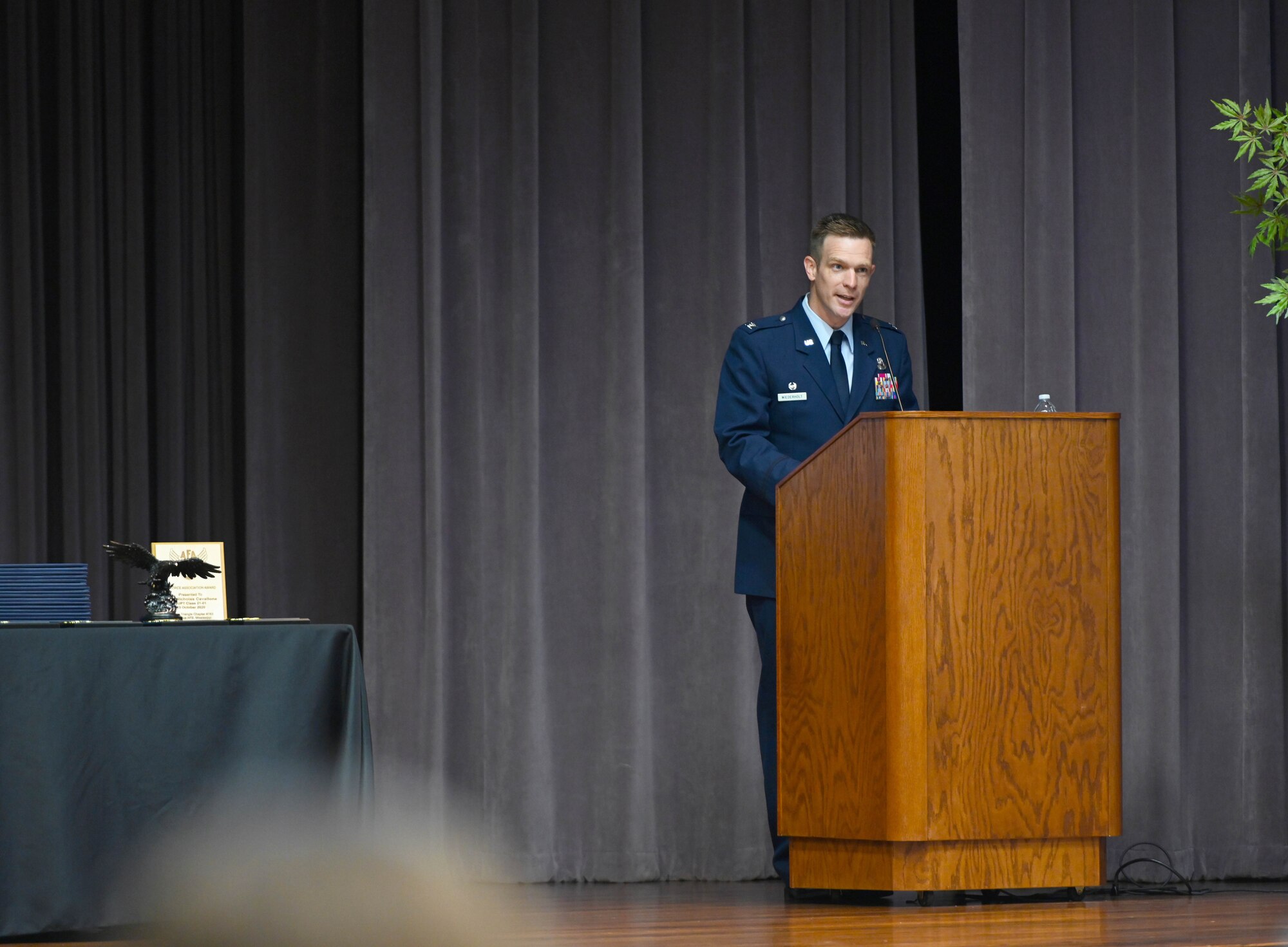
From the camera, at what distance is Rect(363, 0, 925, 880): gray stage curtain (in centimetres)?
420

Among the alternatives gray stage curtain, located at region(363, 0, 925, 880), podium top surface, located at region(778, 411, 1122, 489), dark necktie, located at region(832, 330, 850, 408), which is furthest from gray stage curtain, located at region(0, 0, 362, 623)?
podium top surface, located at region(778, 411, 1122, 489)

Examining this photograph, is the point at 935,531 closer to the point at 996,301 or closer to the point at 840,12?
the point at 996,301

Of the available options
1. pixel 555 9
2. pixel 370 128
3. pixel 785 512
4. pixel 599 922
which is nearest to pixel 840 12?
pixel 555 9

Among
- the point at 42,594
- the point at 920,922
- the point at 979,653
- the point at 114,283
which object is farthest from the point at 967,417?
the point at 114,283

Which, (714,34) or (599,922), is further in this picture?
(714,34)

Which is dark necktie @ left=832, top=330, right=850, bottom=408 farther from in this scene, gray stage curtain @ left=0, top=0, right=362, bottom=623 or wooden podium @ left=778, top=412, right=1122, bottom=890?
gray stage curtain @ left=0, top=0, right=362, bottom=623

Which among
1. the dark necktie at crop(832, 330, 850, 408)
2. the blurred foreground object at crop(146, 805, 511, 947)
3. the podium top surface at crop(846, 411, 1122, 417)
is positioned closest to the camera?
the blurred foreground object at crop(146, 805, 511, 947)

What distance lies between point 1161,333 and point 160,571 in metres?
3.00

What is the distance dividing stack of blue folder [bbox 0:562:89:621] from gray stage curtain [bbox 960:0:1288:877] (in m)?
2.49

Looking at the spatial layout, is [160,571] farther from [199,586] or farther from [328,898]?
[328,898]

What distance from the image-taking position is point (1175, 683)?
4.23 meters

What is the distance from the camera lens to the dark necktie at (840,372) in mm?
3334

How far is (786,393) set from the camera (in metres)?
3.33

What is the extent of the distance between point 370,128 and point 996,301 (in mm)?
1928
